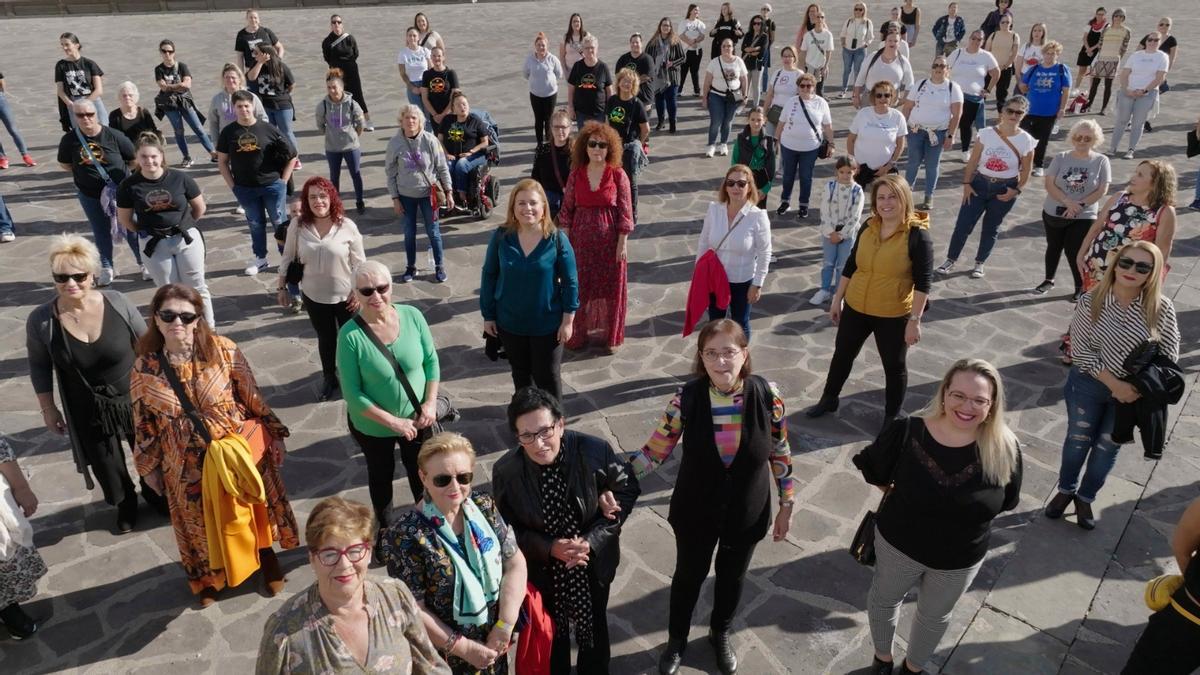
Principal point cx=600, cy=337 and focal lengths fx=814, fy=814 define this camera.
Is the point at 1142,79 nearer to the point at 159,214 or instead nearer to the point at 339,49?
the point at 339,49

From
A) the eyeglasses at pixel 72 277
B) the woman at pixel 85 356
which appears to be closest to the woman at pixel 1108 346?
the woman at pixel 85 356

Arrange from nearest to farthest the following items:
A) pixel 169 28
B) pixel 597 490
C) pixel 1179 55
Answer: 1. pixel 597 490
2. pixel 1179 55
3. pixel 169 28

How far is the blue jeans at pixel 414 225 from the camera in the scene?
851 centimetres

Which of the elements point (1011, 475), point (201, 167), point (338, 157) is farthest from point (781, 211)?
point (201, 167)

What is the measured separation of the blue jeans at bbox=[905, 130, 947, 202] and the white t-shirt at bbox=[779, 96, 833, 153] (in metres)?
1.24

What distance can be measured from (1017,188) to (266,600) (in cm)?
799

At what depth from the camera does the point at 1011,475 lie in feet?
12.1

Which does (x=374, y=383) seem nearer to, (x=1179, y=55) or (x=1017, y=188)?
(x=1017, y=188)

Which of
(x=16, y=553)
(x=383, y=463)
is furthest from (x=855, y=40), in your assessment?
(x=16, y=553)

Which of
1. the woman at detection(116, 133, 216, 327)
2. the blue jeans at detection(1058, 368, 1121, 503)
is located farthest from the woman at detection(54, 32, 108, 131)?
the blue jeans at detection(1058, 368, 1121, 503)

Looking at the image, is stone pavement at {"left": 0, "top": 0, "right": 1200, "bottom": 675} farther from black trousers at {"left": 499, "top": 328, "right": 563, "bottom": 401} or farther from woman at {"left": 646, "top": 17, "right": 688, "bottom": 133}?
woman at {"left": 646, "top": 17, "right": 688, "bottom": 133}

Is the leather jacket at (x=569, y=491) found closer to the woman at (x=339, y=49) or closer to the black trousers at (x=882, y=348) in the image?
the black trousers at (x=882, y=348)

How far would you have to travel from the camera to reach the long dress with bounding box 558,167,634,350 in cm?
700

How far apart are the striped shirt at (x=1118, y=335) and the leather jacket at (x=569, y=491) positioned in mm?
3140
